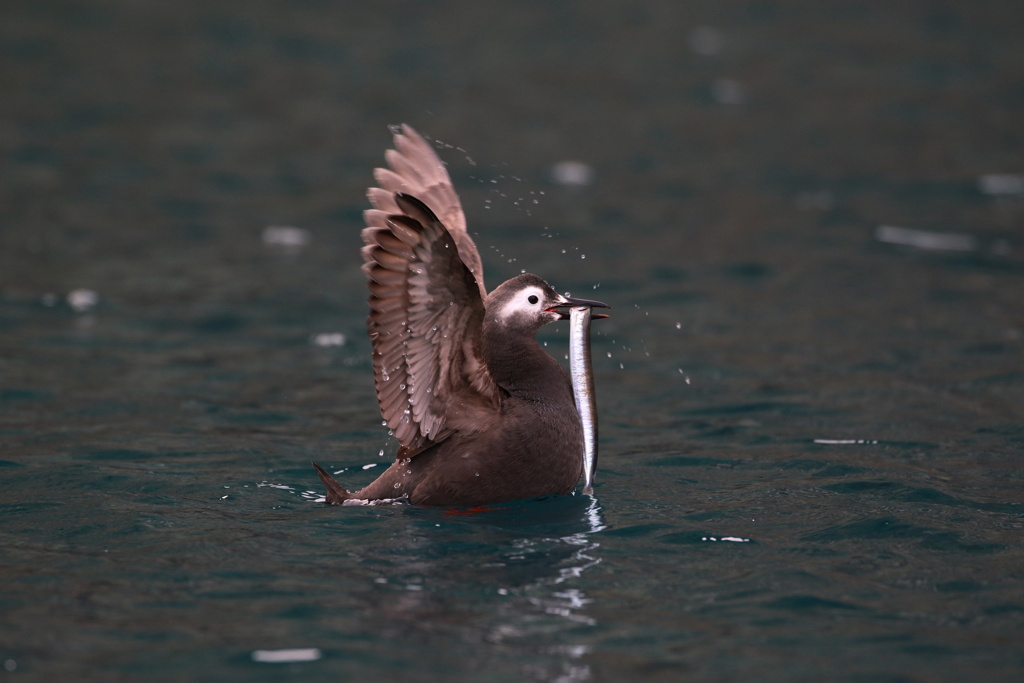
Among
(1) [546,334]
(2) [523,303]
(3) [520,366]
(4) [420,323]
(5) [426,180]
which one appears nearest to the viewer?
(4) [420,323]

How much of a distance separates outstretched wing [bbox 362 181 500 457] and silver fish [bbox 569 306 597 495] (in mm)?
451

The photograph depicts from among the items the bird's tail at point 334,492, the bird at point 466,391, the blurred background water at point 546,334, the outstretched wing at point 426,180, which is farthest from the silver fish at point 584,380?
the bird's tail at point 334,492

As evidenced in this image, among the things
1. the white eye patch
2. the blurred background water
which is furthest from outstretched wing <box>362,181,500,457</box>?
the blurred background water

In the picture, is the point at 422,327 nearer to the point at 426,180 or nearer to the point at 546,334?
the point at 426,180

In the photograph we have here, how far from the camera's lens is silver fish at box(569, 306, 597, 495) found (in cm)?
669

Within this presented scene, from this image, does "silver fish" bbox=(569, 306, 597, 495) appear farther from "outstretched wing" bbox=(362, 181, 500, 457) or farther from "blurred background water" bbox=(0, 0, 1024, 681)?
"outstretched wing" bbox=(362, 181, 500, 457)

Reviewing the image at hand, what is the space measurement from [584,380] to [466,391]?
2.06ft

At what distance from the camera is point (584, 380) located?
6.72 meters

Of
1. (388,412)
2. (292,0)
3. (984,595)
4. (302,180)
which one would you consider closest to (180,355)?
(388,412)

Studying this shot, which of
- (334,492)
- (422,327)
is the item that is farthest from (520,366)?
(334,492)

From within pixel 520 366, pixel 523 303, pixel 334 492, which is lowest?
pixel 334 492

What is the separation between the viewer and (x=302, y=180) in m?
15.8

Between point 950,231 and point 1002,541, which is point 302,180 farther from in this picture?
point 1002,541

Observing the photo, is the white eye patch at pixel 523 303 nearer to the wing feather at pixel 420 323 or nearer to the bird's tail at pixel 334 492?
the wing feather at pixel 420 323
